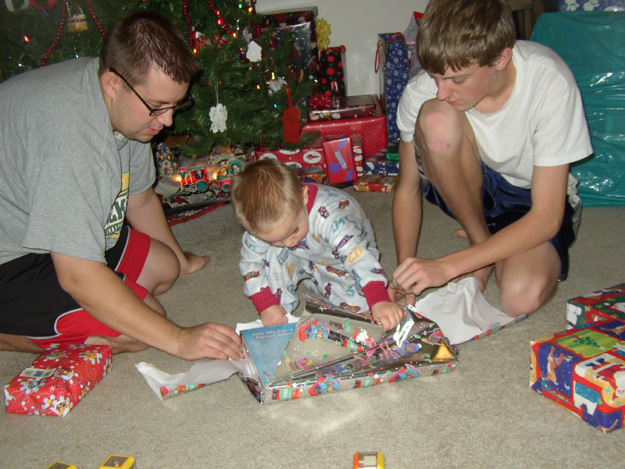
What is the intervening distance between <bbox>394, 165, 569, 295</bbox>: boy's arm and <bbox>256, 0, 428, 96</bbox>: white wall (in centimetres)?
198

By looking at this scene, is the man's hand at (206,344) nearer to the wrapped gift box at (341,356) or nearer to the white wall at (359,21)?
the wrapped gift box at (341,356)

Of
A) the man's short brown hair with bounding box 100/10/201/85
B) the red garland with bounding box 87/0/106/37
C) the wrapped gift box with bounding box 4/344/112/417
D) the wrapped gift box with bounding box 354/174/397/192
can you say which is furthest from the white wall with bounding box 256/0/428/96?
the wrapped gift box with bounding box 4/344/112/417

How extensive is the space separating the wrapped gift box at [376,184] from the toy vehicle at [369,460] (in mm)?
1385

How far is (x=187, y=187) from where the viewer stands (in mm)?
2129

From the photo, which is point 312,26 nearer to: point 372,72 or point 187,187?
point 372,72

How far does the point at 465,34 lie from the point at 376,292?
1.73 feet

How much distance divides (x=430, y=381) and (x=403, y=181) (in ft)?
1.87

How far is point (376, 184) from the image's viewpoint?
84.7 inches

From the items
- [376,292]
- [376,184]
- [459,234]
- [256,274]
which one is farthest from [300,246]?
[376,184]

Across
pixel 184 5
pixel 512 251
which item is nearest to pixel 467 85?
pixel 512 251

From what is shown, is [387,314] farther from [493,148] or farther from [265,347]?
[493,148]

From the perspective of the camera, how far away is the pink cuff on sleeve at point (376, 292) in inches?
44.7

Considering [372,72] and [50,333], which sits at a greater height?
[372,72]

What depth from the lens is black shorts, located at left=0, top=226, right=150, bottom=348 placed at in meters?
1.19
